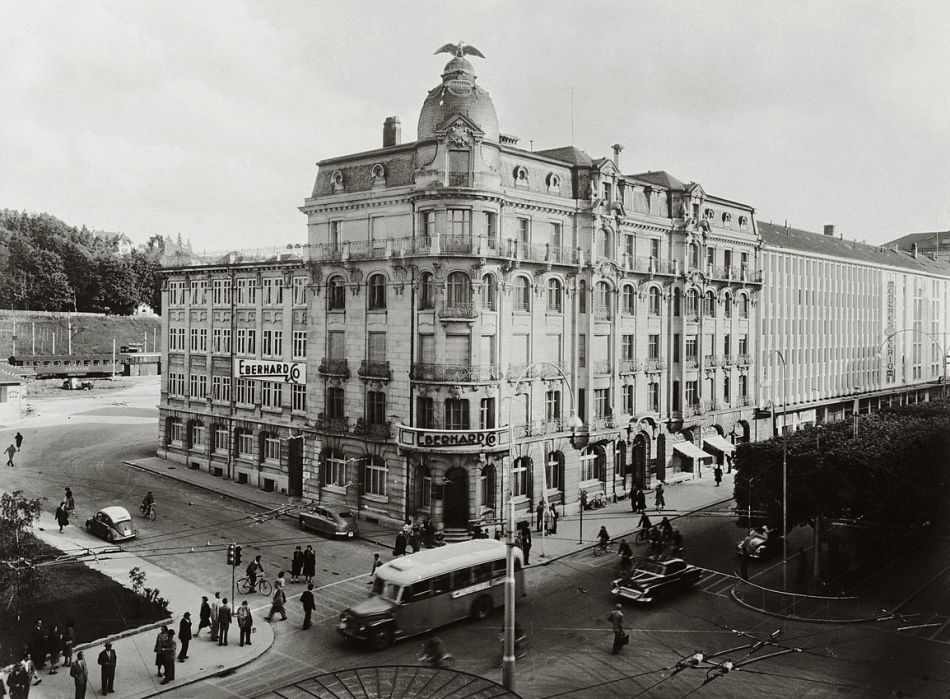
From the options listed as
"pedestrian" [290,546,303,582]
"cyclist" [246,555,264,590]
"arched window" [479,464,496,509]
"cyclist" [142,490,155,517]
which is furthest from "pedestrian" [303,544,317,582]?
"cyclist" [142,490,155,517]

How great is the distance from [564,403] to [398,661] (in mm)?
25792

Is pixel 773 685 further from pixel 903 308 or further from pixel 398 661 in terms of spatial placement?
pixel 903 308

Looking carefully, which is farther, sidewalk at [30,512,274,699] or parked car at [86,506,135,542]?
parked car at [86,506,135,542]

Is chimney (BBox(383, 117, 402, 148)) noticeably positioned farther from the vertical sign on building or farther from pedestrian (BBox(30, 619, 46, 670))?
the vertical sign on building

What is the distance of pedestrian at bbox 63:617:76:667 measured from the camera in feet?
82.2

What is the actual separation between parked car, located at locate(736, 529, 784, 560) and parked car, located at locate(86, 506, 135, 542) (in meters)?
31.7

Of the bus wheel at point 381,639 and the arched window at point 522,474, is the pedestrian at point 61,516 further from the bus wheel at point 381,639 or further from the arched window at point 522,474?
the arched window at point 522,474

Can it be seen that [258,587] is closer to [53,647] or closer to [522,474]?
[53,647]

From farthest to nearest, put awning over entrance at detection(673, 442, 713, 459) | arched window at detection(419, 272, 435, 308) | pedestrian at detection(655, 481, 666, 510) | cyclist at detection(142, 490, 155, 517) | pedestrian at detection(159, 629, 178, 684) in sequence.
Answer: awning over entrance at detection(673, 442, 713, 459) < pedestrian at detection(655, 481, 666, 510) < arched window at detection(419, 272, 435, 308) < cyclist at detection(142, 490, 155, 517) < pedestrian at detection(159, 629, 178, 684)

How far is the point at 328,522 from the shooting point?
42.8 meters

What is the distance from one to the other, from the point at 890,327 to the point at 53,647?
316ft

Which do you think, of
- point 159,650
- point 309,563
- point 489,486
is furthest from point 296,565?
point 489,486

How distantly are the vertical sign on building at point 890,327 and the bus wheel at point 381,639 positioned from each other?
85.9 metres

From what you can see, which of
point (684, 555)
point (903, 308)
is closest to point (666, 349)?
point (684, 555)
